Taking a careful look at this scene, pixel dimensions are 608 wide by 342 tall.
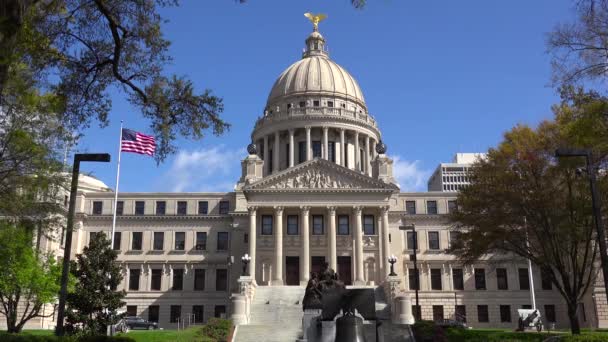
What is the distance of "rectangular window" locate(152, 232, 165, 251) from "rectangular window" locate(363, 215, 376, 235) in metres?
24.5

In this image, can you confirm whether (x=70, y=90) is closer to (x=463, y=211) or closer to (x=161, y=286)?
(x=463, y=211)

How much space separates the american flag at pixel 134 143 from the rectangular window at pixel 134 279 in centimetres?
2447

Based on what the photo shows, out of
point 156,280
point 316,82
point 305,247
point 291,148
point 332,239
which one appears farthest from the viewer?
point 316,82

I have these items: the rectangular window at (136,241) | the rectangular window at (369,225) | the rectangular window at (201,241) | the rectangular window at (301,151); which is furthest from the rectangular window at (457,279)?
the rectangular window at (136,241)

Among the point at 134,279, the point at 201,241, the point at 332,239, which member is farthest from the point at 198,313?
the point at 332,239

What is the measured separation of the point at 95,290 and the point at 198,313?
32046mm

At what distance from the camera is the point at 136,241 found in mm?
70125

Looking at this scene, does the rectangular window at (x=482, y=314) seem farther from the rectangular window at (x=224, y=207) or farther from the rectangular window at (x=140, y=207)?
the rectangular window at (x=140, y=207)

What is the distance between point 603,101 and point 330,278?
45.7ft

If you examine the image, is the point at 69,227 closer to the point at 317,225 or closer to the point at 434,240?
the point at 317,225

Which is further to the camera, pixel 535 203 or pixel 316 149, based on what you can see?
pixel 316 149

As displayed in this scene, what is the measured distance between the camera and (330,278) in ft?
92.5

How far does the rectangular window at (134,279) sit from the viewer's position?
68625mm

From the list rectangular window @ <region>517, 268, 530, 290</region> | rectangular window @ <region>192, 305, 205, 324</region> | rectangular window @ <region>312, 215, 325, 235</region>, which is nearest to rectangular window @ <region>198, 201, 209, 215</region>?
rectangular window @ <region>192, 305, 205, 324</region>
